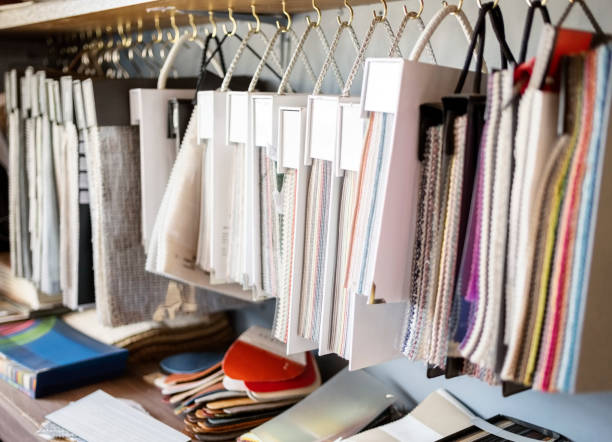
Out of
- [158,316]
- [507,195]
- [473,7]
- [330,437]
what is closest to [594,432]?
[330,437]

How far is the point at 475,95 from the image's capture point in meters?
0.76

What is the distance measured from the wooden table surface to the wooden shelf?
2.62 feet

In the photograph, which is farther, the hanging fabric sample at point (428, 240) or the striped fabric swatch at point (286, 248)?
the striped fabric swatch at point (286, 248)

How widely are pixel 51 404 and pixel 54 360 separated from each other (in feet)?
0.39

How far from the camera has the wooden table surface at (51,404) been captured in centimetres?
138

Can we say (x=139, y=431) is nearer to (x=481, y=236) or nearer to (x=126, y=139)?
(x=126, y=139)

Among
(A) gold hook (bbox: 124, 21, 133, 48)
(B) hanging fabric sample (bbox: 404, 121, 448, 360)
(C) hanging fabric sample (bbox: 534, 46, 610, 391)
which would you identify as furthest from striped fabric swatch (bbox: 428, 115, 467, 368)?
(A) gold hook (bbox: 124, 21, 133, 48)

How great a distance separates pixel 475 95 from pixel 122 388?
3.58 feet

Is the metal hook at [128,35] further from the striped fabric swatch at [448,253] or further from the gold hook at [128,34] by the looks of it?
the striped fabric swatch at [448,253]

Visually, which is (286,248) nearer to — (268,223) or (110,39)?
(268,223)

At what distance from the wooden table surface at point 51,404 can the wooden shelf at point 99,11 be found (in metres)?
0.80

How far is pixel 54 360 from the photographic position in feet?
5.04

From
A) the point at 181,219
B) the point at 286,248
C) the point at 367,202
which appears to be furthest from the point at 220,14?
the point at 367,202

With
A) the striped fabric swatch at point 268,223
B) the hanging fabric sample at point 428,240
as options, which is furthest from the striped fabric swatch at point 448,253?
the striped fabric swatch at point 268,223
